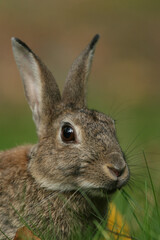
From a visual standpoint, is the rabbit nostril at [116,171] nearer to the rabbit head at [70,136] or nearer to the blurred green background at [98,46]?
the rabbit head at [70,136]

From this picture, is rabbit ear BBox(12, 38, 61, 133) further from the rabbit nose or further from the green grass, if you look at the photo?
the rabbit nose

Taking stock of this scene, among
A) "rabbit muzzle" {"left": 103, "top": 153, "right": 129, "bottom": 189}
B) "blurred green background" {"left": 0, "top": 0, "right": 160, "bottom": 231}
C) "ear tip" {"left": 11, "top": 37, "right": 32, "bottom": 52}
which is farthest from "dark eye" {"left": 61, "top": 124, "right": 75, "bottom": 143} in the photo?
"blurred green background" {"left": 0, "top": 0, "right": 160, "bottom": 231}

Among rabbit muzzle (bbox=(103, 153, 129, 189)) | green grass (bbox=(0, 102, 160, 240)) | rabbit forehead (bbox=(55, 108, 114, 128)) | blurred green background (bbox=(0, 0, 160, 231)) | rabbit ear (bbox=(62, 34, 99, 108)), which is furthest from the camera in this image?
blurred green background (bbox=(0, 0, 160, 231))

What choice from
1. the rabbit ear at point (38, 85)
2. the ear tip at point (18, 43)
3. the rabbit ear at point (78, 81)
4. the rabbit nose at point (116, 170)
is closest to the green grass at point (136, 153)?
the rabbit nose at point (116, 170)

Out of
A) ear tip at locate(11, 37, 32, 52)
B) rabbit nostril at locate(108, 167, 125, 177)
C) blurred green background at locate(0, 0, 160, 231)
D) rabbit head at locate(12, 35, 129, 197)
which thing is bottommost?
rabbit nostril at locate(108, 167, 125, 177)

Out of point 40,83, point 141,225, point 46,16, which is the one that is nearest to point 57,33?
point 46,16

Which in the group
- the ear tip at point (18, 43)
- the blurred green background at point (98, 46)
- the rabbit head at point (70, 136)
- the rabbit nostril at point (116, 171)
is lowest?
the rabbit nostril at point (116, 171)
